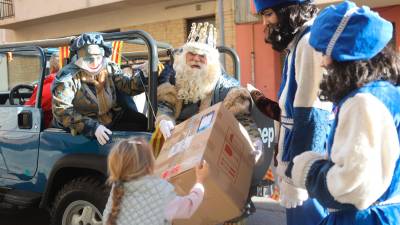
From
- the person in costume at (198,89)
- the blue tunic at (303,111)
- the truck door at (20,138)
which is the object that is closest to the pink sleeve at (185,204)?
the blue tunic at (303,111)

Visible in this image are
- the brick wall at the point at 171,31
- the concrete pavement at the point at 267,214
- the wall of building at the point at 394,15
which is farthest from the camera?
the brick wall at the point at 171,31

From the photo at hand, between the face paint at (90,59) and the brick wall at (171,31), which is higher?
the brick wall at (171,31)

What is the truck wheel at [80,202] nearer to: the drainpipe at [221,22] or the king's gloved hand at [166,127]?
the king's gloved hand at [166,127]

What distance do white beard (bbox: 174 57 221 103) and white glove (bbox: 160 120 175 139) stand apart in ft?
1.55

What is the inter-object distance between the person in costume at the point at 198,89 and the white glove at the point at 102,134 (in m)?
0.44

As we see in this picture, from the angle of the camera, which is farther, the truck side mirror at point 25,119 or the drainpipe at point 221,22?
the drainpipe at point 221,22

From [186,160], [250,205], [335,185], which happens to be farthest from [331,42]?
[250,205]

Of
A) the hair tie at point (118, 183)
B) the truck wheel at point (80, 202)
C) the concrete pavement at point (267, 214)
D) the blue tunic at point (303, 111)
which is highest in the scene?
the blue tunic at point (303, 111)

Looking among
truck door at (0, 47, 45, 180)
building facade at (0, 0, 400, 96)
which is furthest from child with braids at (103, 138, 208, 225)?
building facade at (0, 0, 400, 96)

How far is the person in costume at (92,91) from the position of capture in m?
3.64

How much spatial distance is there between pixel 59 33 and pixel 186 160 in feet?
50.2

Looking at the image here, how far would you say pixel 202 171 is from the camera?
7.52ft

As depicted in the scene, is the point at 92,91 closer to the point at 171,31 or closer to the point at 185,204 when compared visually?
the point at 185,204

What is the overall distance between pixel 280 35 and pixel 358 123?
0.99 metres
